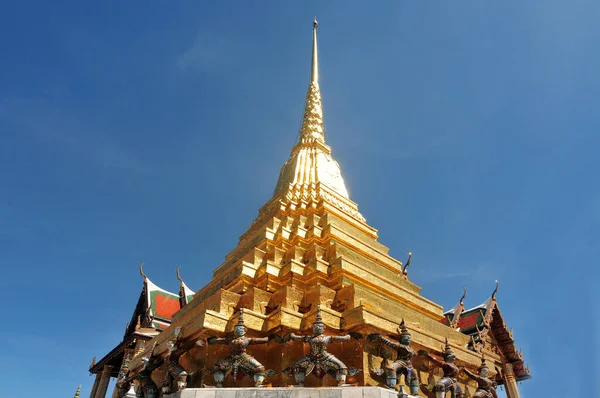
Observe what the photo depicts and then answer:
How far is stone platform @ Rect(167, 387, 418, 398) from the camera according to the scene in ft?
22.1

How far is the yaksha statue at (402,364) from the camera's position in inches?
308

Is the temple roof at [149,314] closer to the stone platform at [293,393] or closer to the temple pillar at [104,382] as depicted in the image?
the temple pillar at [104,382]

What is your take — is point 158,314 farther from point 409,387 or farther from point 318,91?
point 409,387

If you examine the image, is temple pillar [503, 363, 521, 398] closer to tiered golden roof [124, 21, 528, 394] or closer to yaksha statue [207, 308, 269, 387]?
tiered golden roof [124, 21, 528, 394]

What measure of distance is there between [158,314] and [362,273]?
1231 cm

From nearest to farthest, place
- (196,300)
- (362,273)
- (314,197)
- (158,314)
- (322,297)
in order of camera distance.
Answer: (322,297) → (362,273) → (196,300) → (314,197) → (158,314)

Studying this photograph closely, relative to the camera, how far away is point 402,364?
802 centimetres

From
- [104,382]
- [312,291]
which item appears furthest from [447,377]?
[104,382]

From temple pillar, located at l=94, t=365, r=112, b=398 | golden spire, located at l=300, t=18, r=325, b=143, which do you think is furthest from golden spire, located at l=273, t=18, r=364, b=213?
temple pillar, located at l=94, t=365, r=112, b=398

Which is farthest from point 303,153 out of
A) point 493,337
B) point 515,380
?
point 515,380

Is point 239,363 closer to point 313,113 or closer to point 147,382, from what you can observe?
point 147,382

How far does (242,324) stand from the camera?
8.03m

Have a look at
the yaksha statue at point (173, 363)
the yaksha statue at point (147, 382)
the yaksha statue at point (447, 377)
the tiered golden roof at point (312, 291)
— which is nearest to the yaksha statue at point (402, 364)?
the tiered golden roof at point (312, 291)

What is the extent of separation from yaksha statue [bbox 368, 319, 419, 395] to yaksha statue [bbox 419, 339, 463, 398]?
52 cm
